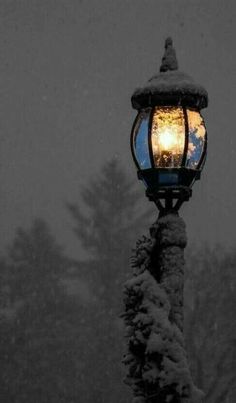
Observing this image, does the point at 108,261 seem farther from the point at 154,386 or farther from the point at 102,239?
the point at 154,386

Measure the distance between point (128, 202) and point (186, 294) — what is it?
8.64m

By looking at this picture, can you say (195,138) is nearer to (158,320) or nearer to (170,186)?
(170,186)

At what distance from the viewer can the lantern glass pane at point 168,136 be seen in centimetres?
570

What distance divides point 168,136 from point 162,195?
0.39 meters

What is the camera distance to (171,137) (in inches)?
225

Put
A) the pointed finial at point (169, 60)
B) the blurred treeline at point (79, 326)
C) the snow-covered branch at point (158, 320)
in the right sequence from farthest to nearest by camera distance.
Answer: the blurred treeline at point (79, 326) < the pointed finial at point (169, 60) < the snow-covered branch at point (158, 320)

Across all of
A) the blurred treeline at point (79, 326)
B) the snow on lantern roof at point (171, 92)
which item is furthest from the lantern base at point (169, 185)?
the blurred treeline at point (79, 326)

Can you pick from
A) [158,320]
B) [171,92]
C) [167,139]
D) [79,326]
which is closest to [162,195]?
[167,139]

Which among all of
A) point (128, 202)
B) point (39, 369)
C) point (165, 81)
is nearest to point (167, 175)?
point (165, 81)

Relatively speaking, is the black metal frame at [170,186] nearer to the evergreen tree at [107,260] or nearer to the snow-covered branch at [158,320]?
the snow-covered branch at [158,320]

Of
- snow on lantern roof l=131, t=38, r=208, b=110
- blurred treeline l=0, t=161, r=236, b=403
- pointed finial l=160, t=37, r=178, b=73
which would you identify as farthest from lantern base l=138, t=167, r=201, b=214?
blurred treeline l=0, t=161, r=236, b=403

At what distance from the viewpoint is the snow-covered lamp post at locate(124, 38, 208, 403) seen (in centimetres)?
539

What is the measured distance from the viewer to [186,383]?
16.9ft

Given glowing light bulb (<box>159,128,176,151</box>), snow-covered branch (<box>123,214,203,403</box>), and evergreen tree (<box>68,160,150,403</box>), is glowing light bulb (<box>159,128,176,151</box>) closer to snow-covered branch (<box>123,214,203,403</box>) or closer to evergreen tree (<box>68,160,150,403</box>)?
snow-covered branch (<box>123,214,203,403</box>)
